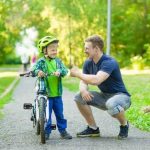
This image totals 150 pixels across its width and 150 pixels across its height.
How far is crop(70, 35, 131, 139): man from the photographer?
9.30 m

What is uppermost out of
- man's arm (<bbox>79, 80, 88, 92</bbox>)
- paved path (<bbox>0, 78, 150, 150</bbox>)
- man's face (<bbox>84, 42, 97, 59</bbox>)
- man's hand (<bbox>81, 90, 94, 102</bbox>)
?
man's face (<bbox>84, 42, 97, 59</bbox>)

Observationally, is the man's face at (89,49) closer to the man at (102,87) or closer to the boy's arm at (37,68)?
the man at (102,87)

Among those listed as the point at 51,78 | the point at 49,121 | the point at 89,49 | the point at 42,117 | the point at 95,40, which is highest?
the point at 95,40

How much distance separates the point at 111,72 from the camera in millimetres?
9430

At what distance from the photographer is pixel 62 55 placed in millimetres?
54094

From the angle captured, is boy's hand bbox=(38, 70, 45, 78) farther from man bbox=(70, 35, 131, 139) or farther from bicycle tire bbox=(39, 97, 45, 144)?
man bbox=(70, 35, 131, 139)

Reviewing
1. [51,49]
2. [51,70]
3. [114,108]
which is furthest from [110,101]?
[51,49]

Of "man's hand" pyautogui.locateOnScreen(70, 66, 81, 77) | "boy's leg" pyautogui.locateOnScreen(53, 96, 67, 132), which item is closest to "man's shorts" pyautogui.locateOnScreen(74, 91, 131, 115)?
"boy's leg" pyautogui.locateOnScreen(53, 96, 67, 132)

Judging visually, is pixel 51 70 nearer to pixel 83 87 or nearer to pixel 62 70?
pixel 62 70

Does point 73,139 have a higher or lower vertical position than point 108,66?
lower

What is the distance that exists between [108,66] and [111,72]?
0.12m

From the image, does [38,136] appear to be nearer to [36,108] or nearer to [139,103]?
[36,108]

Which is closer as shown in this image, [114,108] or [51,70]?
[114,108]

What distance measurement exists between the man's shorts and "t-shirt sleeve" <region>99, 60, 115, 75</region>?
416mm
